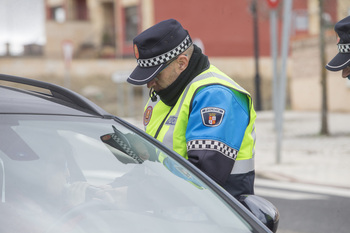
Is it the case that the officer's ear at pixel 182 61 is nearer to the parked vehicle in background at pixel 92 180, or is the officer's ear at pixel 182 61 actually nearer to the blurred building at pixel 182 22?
the parked vehicle in background at pixel 92 180

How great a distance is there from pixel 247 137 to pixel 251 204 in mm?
413

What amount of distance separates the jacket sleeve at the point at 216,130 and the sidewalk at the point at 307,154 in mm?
6217

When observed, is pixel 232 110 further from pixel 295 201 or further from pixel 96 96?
pixel 96 96

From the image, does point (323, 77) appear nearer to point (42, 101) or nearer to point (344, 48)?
point (344, 48)

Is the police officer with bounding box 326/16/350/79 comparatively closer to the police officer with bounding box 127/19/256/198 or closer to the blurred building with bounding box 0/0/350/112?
the police officer with bounding box 127/19/256/198

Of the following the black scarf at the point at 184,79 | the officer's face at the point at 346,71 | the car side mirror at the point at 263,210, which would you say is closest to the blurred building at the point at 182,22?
the officer's face at the point at 346,71

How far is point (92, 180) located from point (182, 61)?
2.61 feet

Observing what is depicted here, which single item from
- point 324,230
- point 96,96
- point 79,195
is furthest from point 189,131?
point 96,96

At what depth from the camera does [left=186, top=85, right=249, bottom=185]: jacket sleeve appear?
2.79 m

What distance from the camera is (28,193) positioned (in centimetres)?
220

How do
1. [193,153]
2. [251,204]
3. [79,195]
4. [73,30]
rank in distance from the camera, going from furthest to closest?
1. [73,30]
2. [193,153]
3. [251,204]
4. [79,195]

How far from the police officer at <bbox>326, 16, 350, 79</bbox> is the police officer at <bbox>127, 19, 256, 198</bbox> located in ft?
3.05

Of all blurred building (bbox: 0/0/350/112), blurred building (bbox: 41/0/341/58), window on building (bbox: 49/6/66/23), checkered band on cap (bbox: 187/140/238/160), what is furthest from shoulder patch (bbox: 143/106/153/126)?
window on building (bbox: 49/6/66/23)

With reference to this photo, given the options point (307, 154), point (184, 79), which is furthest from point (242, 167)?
point (307, 154)
